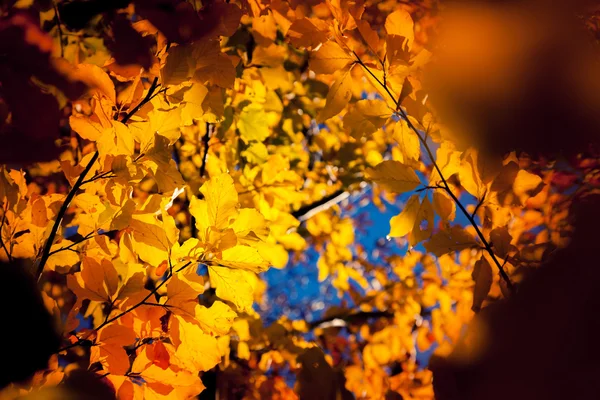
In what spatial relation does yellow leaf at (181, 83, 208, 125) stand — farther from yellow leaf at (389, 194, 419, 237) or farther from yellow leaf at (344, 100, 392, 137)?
yellow leaf at (389, 194, 419, 237)

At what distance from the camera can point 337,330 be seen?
2412 millimetres

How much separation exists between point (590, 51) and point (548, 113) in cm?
8

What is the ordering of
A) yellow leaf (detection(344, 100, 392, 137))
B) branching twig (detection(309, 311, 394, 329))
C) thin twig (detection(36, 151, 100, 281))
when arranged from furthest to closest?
branching twig (detection(309, 311, 394, 329))
yellow leaf (detection(344, 100, 392, 137))
thin twig (detection(36, 151, 100, 281))

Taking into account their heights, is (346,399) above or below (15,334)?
below

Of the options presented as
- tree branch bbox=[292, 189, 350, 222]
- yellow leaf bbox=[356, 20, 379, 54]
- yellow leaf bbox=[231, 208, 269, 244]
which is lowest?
tree branch bbox=[292, 189, 350, 222]

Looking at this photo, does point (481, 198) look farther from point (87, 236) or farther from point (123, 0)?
point (123, 0)

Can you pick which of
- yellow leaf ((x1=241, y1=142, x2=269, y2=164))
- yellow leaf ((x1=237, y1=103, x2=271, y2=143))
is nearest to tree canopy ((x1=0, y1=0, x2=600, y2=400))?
yellow leaf ((x1=237, y1=103, x2=271, y2=143))

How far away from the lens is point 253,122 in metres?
1.22

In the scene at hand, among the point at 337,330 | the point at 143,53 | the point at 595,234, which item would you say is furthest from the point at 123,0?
the point at 337,330

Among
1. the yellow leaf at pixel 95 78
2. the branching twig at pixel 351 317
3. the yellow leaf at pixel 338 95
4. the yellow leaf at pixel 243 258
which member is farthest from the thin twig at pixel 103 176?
the branching twig at pixel 351 317

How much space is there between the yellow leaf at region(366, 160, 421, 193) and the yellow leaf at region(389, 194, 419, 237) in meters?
0.05

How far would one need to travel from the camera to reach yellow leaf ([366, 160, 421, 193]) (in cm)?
69

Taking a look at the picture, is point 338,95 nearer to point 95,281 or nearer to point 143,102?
point 143,102

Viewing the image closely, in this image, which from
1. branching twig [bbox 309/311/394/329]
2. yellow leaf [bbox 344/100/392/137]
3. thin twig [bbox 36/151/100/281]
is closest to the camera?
thin twig [bbox 36/151/100/281]
